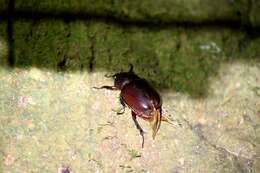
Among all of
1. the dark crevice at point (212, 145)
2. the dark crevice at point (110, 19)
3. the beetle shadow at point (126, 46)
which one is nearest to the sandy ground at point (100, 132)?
the dark crevice at point (212, 145)

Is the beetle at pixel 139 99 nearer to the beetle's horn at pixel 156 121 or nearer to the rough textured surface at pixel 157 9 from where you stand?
Result: the beetle's horn at pixel 156 121

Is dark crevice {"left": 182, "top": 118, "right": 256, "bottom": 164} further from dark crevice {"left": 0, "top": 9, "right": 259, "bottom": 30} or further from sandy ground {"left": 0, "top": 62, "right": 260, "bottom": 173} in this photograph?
dark crevice {"left": 0, "top": 9, "right": 259, "bottom": 30}

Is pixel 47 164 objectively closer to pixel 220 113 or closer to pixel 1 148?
pixel 1 148

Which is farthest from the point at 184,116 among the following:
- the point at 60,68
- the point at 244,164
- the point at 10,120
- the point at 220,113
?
the point at 10,120

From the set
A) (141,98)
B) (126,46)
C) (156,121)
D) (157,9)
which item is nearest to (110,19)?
(126,46)

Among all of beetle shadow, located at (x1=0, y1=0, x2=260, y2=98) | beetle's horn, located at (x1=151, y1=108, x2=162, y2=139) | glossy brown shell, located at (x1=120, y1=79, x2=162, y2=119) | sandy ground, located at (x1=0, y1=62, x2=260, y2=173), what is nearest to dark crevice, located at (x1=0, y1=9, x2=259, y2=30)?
beetle shadow, located at (x1=0, y1=0, x2=260, y2=98)

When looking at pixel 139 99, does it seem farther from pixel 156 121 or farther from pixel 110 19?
pixel 110 19
